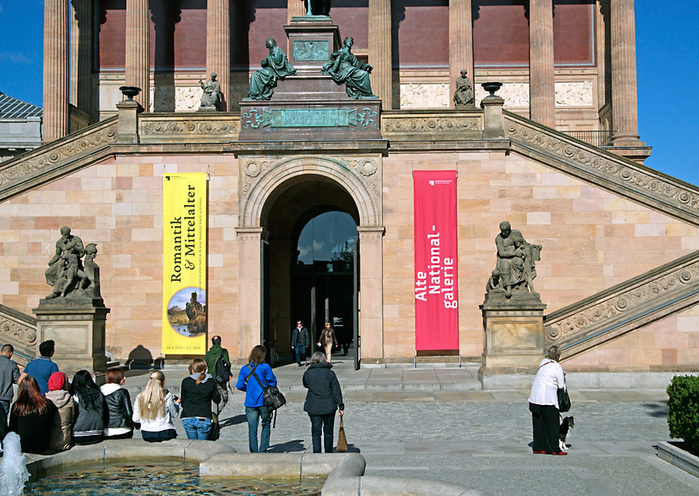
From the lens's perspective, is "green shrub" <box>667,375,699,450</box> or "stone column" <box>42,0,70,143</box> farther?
"stone column" <box>42,0,70,143</box>

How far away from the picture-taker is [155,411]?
1133 cm

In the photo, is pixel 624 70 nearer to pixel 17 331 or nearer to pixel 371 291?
pixel 371 291

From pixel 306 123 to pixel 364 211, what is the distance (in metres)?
3.51

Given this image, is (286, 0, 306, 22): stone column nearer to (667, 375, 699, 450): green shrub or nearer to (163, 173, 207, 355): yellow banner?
(163, 173, 207, 355): yellow banner

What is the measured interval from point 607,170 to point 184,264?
563 inches

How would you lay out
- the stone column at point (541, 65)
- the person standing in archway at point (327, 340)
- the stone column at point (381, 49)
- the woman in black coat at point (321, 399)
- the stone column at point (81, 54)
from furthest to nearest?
A: 1. the stone column at point (81, 54)
2. the stone column at point (541, 65)
3. the stone column at point (381, 49)
4. the person standing in archway at point (327, 340)
5. the woman in black coat at point (321, 399)

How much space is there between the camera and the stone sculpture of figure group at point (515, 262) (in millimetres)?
21062

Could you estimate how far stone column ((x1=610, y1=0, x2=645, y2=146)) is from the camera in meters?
36.6

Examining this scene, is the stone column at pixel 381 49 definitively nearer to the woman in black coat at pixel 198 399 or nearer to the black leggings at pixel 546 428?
the black leggings at pixel 546 428

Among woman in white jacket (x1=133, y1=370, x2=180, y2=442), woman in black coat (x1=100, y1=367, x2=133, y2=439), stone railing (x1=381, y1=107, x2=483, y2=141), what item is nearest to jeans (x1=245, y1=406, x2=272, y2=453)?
woman in white jacket (x1=133, y1=370, x2=180, y2=442)

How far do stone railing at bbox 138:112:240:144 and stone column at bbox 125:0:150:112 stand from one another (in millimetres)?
9766

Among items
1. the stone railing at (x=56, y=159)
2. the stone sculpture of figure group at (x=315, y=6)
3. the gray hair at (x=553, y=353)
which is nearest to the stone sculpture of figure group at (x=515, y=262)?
the gray hair at (x=553, y=353)

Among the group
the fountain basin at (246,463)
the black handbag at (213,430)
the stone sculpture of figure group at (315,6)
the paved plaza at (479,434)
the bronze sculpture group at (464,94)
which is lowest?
the paved plaza at (479,434)

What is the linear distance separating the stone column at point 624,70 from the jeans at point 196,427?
29.4 meters
